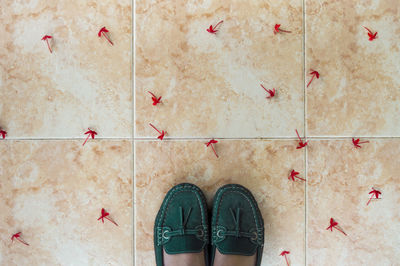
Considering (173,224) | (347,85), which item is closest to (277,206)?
(173,224)

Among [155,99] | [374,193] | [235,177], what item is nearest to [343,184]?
[374,193]

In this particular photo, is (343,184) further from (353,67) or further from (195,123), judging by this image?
(195,123)

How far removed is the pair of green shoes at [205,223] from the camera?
858 mm

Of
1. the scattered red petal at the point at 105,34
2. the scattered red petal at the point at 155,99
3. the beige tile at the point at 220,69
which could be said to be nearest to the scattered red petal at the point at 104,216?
the beige tile at the point at 220,69

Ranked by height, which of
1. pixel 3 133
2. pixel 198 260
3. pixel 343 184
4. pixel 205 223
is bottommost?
pixel 198 260

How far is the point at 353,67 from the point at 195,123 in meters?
0.50

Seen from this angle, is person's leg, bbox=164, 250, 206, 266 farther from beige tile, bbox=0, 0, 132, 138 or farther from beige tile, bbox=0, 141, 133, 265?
beige tile, bbox=0, 0, 132, 138

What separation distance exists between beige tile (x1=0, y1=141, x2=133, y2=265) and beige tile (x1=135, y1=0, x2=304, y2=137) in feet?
0.52

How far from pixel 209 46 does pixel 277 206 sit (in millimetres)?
515

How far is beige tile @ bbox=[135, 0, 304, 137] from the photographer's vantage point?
0.86 meters

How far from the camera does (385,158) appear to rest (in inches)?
34.7

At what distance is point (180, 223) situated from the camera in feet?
2.84

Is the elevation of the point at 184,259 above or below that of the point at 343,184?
below

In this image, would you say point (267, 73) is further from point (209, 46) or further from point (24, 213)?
point (24, 213)
